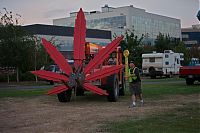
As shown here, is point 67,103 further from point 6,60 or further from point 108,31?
point 108,31

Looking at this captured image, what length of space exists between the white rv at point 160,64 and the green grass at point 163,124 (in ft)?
98.1

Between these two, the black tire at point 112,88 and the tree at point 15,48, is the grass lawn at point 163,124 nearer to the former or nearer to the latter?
the black tire at point 112,88

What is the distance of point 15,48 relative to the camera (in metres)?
36.9

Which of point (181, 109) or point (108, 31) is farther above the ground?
point (108, 31)

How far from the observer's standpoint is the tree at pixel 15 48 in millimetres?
36656

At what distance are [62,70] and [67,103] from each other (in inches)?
56.3

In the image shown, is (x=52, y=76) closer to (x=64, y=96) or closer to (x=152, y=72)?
(x=64, y=96)

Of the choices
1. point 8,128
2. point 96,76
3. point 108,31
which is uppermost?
point 108,31

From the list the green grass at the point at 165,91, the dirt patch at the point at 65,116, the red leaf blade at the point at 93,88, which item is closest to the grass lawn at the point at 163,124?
the dirt patch at the point at 65,116

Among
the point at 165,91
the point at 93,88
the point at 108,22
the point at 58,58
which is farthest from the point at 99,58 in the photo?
the point at 108,22

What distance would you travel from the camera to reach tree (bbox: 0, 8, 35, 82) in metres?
36.7

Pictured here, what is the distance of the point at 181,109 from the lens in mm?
13031

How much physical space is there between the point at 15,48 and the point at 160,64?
597 inches

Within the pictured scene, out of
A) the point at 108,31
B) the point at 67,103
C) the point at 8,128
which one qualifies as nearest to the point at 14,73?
the point at 67,103
